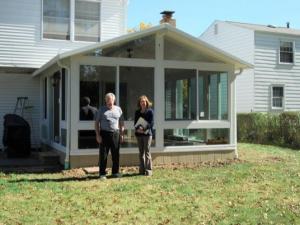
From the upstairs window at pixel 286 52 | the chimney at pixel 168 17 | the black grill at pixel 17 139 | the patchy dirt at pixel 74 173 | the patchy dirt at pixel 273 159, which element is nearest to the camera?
the patchy dirt at pixel 74 173

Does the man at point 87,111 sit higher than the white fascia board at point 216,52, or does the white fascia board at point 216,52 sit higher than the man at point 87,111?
the white fascia board at point 216,52

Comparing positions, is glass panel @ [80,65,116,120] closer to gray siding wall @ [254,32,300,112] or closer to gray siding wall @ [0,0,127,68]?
gray siding wall @ [0,0,127,68]

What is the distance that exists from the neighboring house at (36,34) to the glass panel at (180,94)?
17.1ft

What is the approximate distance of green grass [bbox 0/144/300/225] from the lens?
6.80 meters

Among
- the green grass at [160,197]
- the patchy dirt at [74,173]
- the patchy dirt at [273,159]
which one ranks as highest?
the patchy dirt at [273,159]

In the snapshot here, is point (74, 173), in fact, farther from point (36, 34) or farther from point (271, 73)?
point (271, 73)

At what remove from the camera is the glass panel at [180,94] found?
12.4m

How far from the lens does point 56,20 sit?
635 inches

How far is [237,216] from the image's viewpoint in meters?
6.91

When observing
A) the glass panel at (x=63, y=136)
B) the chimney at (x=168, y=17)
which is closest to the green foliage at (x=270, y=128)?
the chimney at (x=168, y=17)

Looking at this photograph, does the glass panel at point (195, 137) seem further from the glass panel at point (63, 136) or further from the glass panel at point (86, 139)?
the glass panel at point (63, 136)

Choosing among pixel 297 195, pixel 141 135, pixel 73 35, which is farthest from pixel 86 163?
pixel 73 35

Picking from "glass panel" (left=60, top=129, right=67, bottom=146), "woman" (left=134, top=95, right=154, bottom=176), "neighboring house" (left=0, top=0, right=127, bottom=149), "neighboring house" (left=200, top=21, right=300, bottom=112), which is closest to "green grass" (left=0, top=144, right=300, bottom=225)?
"woman" (left=134, top=95, right=154, bottom=176)

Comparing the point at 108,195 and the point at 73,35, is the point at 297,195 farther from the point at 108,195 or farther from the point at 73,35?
the point at 73,35
